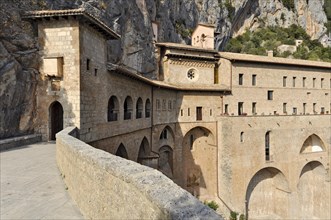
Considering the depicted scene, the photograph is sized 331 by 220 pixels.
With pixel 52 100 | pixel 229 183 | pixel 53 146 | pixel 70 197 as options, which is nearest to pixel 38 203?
pixel 70 197

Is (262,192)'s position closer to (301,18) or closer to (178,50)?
(178,50)

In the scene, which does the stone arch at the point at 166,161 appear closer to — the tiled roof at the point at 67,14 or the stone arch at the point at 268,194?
the stone arch at the point at 268,194

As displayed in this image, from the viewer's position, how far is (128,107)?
16.7m

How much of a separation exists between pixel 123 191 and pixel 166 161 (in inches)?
834

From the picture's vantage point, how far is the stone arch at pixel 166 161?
78.9 feet

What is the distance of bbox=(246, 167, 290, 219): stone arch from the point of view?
24.4 m

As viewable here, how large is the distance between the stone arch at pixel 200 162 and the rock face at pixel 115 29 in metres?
8.03

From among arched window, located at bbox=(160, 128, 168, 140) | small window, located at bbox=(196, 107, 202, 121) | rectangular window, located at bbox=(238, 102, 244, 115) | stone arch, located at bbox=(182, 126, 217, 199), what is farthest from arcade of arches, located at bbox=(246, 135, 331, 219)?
arched window, located at bbox=(160, 128, 168, 140)

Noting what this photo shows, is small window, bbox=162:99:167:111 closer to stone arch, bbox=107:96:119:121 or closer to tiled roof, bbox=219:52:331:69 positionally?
stone arch, bbox=107:96:119:121

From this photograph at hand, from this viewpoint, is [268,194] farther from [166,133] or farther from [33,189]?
[33,189]

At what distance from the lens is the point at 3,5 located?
39.3 feet

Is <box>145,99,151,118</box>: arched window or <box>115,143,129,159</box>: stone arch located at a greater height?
<box>145,99,151,118</box>: arched window

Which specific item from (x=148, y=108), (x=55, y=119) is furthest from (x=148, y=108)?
(x=55, y=119)

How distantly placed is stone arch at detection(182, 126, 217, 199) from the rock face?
803cm
